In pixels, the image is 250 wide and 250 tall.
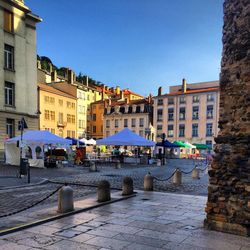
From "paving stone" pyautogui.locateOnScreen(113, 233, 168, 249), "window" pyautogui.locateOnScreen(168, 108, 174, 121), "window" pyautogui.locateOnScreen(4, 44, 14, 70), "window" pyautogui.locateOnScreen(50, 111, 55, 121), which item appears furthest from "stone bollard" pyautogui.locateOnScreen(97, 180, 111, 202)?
"window" pyautogui.locateOnScreen(168, 108, 174, 121)

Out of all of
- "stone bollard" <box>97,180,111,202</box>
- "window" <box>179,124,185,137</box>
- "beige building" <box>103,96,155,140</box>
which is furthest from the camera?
"beige building" <box>103,96,155,140</box>

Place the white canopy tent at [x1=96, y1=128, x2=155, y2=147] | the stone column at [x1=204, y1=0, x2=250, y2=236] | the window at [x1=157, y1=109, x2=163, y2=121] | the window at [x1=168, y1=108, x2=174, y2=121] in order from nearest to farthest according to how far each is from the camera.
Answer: the stone column at [x1=204, y1=0, x2=250, y2=236]
the white canopy tent at [x1=96, y1=128, x2=155, y2=147]
the window at [x1=168, y1=108, x2=174, y2=121]
the window at [x1=157, y1=109, x2=163, y2=121]

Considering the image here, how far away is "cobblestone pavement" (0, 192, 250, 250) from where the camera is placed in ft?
18.8

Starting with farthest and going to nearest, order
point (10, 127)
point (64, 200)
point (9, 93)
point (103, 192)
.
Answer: point (9, 93)
point (10, 127)
point (103, 192)
point (64, 200)

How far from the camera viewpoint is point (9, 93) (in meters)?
33.0

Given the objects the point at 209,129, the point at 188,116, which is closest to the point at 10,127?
the point at 209,129

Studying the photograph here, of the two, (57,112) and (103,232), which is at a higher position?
(57,112)

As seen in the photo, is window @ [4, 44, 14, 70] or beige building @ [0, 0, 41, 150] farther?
window @ [4, 44, 14, 70]

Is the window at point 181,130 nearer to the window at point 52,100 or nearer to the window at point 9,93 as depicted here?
the window at point 52,100

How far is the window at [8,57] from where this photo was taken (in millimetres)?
32500

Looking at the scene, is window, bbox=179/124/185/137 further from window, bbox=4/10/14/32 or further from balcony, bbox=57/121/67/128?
window, bbox=4/10/14/32

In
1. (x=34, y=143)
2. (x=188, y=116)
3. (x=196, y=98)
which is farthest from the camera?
(x=188, y=116)

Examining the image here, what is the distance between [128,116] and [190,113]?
15.7 meters

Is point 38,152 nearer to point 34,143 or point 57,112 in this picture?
point 34,143
